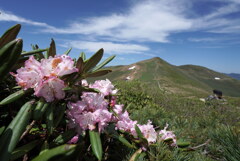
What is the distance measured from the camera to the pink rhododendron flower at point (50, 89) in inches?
33.4

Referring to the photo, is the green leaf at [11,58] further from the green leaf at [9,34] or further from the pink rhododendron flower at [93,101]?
the pink rhododendron flower at [93,101]

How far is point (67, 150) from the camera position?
0.62 m

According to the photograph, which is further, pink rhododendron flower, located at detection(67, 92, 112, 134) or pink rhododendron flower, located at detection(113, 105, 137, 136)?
pink rhododendron flower, located at detection(113, 105, 137, 136)

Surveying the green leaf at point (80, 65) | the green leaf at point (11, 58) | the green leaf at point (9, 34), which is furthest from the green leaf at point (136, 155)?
the green leaf at point (9, 34)

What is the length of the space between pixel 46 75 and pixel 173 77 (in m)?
31.9

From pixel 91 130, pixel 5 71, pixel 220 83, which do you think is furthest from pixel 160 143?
pixel 220 83

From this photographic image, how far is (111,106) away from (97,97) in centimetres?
24

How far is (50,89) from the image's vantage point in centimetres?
88

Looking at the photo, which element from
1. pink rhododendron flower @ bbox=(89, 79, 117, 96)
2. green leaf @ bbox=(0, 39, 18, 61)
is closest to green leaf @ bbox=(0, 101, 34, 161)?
green leaf @ bbox=(0, 39, 18, 61)

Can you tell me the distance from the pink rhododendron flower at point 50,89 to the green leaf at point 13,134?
82mm

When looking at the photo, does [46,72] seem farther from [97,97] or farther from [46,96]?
[97,97]

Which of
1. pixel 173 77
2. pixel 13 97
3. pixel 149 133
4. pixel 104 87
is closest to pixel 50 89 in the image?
pixel 13 97

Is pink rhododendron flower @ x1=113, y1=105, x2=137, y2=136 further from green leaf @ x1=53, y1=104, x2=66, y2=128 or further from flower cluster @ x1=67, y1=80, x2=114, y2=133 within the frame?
green leaf @ x1=53, y1=104, x2=66, y2=128

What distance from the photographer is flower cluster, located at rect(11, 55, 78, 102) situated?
0.86 m
